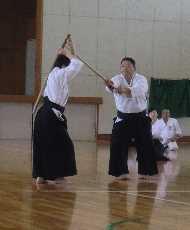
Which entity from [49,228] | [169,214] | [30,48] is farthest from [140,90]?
[30,48]

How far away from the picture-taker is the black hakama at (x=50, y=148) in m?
7.12

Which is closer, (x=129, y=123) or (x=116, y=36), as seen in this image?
(x=129, y=123)

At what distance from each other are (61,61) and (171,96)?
34.5 ft

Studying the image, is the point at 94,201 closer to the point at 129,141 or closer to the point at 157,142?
the point at 129,141

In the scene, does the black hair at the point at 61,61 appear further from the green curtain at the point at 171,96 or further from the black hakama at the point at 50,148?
the green curtain at the point at 171,96

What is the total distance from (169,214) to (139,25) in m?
12.8

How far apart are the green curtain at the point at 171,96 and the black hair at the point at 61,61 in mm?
10103

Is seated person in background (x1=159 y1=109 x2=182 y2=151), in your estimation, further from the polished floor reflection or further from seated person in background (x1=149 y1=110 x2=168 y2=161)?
the polished floor reflection

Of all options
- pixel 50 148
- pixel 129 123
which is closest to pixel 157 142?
pixel 129 123

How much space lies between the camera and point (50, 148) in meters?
7.15

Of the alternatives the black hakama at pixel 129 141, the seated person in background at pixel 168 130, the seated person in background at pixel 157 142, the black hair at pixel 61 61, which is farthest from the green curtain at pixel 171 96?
the black hair at pixel 61 61

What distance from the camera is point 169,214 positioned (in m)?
5.10

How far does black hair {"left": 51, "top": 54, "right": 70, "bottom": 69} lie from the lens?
7320mm

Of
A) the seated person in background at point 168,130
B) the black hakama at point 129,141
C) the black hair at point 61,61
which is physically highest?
the black hair at point 61,61
